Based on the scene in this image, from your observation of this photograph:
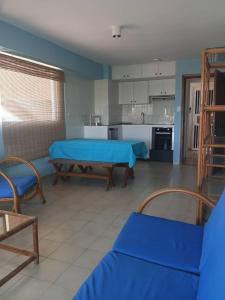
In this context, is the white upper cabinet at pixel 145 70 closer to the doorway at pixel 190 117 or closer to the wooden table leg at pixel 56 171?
the doorway at pixel 190 117

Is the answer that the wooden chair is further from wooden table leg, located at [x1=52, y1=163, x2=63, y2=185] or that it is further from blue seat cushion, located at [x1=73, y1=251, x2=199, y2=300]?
blue seat cushion, located at [x1=73, y1=251, x2=199, y2=300]

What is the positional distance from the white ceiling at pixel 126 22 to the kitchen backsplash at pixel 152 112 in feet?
6.53

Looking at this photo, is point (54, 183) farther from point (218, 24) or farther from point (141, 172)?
point (218, 24)

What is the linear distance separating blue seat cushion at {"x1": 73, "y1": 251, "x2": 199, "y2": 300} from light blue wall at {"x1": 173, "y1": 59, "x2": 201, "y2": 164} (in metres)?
4.73

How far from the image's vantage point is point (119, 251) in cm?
140

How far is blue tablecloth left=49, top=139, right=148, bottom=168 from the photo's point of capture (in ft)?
12.7

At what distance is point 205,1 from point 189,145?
4.01 metres

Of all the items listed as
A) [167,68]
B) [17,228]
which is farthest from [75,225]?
[167,68]

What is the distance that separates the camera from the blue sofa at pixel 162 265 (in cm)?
101

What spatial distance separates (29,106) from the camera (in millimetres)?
4043

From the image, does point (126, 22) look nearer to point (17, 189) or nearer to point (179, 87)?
point (17, 189)

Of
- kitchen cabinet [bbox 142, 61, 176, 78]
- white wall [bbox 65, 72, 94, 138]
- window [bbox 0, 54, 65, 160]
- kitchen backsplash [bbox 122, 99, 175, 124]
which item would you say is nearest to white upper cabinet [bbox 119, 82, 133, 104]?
kitchen backsplash [bbox 122, 99, 175, 124]

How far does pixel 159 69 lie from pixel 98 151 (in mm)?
2947

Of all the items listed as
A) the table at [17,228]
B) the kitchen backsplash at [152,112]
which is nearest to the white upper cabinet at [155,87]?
the kitchen backsplash at [152,112]
